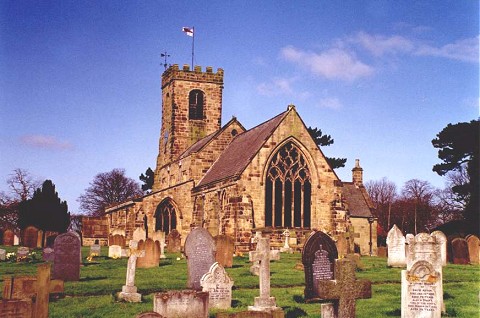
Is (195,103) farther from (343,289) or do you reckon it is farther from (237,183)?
(343,289)

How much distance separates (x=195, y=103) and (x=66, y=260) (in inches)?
1155

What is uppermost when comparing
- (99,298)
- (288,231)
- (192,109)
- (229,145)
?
(192,109)

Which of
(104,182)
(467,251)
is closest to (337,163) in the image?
(467,251)

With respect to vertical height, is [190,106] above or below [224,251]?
above

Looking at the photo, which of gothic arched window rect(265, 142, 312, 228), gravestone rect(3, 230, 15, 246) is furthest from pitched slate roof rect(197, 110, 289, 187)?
gravestone rect(3, 230, 15, 246)

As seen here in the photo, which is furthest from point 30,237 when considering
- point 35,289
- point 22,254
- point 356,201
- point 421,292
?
point 421,292

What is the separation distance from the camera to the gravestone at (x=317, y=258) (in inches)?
449

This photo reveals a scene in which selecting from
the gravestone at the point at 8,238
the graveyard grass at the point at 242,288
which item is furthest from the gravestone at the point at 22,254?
the gravestone at the point at 8,238

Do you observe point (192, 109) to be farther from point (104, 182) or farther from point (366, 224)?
point (104, 182)

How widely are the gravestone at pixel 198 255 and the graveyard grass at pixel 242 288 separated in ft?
2.53

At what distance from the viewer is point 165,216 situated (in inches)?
1412

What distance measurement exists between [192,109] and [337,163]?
16846 mm

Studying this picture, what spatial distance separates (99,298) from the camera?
498 inches

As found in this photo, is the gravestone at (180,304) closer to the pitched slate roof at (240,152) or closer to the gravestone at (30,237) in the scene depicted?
the pitched slate roof at (240,152)
